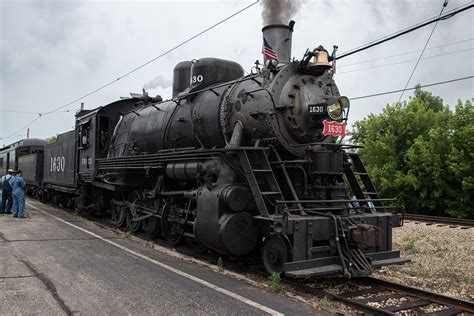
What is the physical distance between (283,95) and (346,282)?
10.1 ft

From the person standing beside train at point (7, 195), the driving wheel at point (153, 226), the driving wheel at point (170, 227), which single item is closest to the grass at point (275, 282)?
the driving wheel at point (170, 227)

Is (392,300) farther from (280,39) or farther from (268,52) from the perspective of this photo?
(280,39)

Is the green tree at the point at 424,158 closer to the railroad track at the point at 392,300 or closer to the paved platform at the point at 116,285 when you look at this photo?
the railroad track at the point at 392,300

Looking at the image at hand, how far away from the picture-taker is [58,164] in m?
16.6

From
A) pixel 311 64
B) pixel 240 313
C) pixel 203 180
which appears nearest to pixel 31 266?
pixel 203 180

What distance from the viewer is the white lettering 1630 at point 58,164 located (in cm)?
1594

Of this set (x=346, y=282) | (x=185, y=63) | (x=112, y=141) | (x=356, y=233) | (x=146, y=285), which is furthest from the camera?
(x=112, y=141)

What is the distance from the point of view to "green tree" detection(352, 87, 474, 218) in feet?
69.3

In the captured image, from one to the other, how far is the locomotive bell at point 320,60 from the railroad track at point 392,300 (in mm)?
3497

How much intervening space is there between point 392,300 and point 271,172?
7.99 ft

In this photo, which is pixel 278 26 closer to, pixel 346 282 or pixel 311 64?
pixel 311 64

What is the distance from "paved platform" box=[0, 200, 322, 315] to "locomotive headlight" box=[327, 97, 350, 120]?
2971 mm

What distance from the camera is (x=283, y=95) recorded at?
688cm

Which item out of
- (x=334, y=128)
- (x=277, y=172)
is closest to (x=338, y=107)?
(x=334, y=128)
